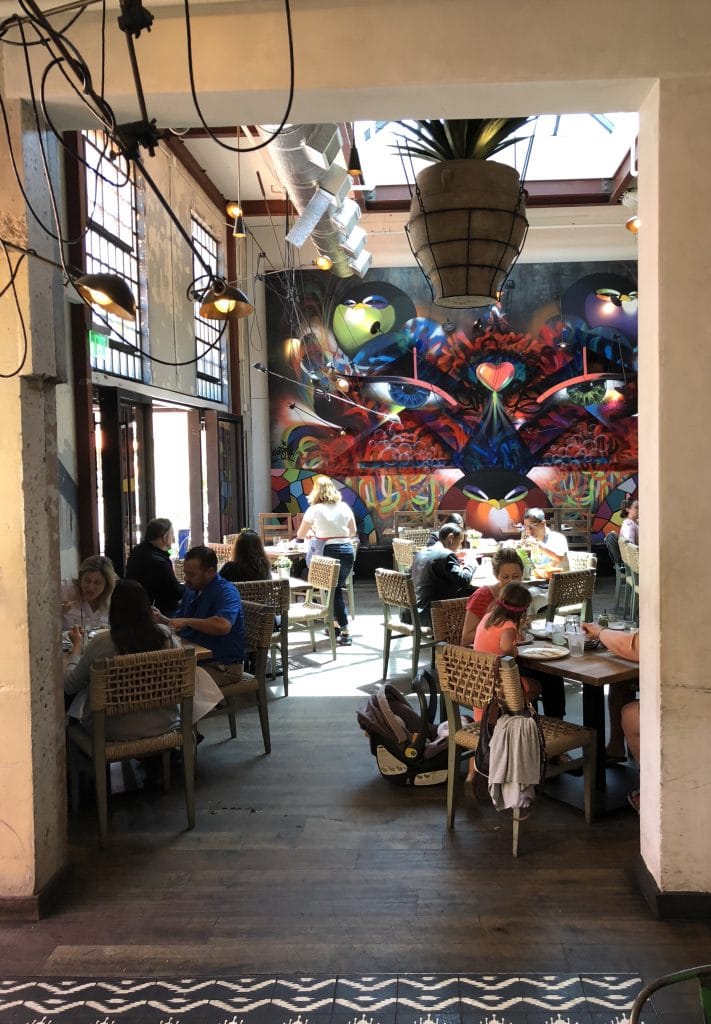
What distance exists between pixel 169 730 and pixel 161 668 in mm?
359

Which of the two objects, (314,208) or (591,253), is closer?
(314,208)

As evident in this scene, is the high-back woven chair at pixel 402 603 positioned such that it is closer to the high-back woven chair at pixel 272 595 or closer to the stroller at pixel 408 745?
the high-back woven chair at pixel 272 595

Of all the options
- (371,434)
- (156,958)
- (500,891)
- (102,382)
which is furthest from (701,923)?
(371,434)

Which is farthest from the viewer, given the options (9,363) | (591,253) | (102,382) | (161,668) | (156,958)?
(591,253)

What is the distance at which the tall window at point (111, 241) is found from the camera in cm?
607

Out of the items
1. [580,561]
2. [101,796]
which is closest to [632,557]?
[580,561]

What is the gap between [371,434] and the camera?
1146 centimetres

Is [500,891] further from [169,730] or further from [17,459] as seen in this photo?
[17,459]

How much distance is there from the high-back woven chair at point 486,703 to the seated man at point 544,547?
3049 millimetres

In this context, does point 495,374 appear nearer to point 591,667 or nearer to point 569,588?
point 569,588

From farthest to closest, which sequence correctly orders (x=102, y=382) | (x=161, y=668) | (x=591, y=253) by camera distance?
(x=591, y=253) → (x=102, y=382) → (x=161, y=668)

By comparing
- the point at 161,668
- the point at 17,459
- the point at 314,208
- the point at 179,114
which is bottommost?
the point at 161,668

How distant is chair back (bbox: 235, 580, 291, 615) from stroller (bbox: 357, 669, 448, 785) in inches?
56.2

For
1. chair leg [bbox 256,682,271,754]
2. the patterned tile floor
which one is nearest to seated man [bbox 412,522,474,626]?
chair leg [bbox 256,682,271,754]
